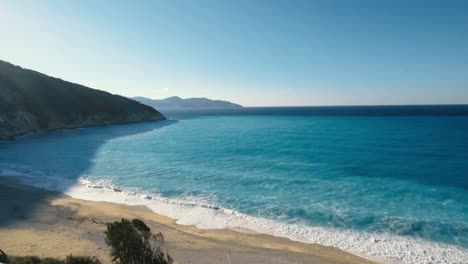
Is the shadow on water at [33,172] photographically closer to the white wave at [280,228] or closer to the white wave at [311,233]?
the white wave at [280,228]

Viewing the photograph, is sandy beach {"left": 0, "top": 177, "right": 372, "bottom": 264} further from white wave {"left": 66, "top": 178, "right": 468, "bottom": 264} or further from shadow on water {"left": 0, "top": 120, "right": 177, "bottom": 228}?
white wave {"left": 66, "top": 178, "right": 468, "bottom": 264}

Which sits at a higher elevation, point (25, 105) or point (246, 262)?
point (25, 105)

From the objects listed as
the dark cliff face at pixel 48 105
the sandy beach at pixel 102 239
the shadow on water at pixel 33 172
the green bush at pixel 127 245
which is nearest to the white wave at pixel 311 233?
the sandy beach at pixel 102 239

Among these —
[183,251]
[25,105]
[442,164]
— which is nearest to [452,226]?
[183,251]

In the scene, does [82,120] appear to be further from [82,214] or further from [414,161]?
[414,161]

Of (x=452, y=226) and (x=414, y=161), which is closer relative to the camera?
(x=452, y=226)

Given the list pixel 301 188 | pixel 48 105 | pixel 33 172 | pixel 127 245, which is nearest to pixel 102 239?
pixel 127 245

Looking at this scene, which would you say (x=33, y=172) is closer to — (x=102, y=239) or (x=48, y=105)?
(x=102, y=239)
